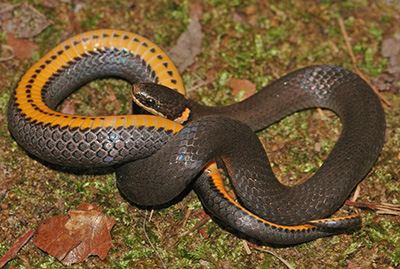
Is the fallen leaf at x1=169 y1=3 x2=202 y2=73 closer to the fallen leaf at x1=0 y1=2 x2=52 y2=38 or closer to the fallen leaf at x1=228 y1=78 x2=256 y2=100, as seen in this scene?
the fallen leaf at x1=228 y1=78 x2=256 y2=100

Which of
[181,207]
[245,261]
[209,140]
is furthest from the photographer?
[181,207]

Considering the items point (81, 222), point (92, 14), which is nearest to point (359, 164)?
point (81, 222)

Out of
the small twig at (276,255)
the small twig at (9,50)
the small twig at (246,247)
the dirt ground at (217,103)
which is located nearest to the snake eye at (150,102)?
the dirt ground at (217,103)

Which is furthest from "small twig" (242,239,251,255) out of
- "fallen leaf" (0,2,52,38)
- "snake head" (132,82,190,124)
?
"fallen leaf" (0,2,52,38)

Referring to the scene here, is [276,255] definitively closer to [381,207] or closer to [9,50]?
[381,207]

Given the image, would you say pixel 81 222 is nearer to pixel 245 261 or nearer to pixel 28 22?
pixel 245 261
